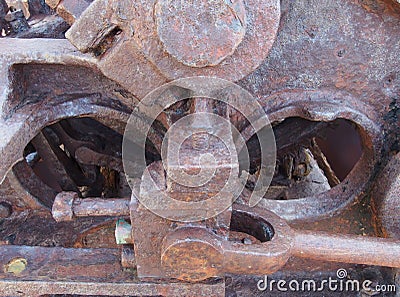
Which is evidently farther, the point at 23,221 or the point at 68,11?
the point at 23,221

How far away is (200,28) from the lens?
2.76 feet

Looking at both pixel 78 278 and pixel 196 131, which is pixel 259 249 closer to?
pixel 196 131

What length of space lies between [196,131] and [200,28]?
0.20 metres

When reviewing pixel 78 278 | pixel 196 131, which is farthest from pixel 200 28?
pixel 78 278

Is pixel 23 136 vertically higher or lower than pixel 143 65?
lower

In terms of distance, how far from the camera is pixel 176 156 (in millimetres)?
859

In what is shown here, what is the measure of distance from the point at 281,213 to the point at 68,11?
789 millimetres

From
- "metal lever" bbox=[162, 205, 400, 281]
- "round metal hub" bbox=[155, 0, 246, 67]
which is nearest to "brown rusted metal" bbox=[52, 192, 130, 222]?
"metal lever" bbox=[162, 205, 400, 281]

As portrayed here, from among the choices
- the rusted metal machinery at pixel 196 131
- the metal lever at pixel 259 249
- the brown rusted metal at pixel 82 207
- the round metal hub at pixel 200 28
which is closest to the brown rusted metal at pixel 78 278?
the rusted metal machinery at pixel 196 131

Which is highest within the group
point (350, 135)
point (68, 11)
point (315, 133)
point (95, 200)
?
point (350, 135)

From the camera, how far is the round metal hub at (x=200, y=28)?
828mm

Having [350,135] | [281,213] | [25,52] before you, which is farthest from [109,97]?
[350,135]

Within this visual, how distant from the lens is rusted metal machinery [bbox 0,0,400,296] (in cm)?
89

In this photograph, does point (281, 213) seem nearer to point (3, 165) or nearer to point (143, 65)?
point (143, 65)
